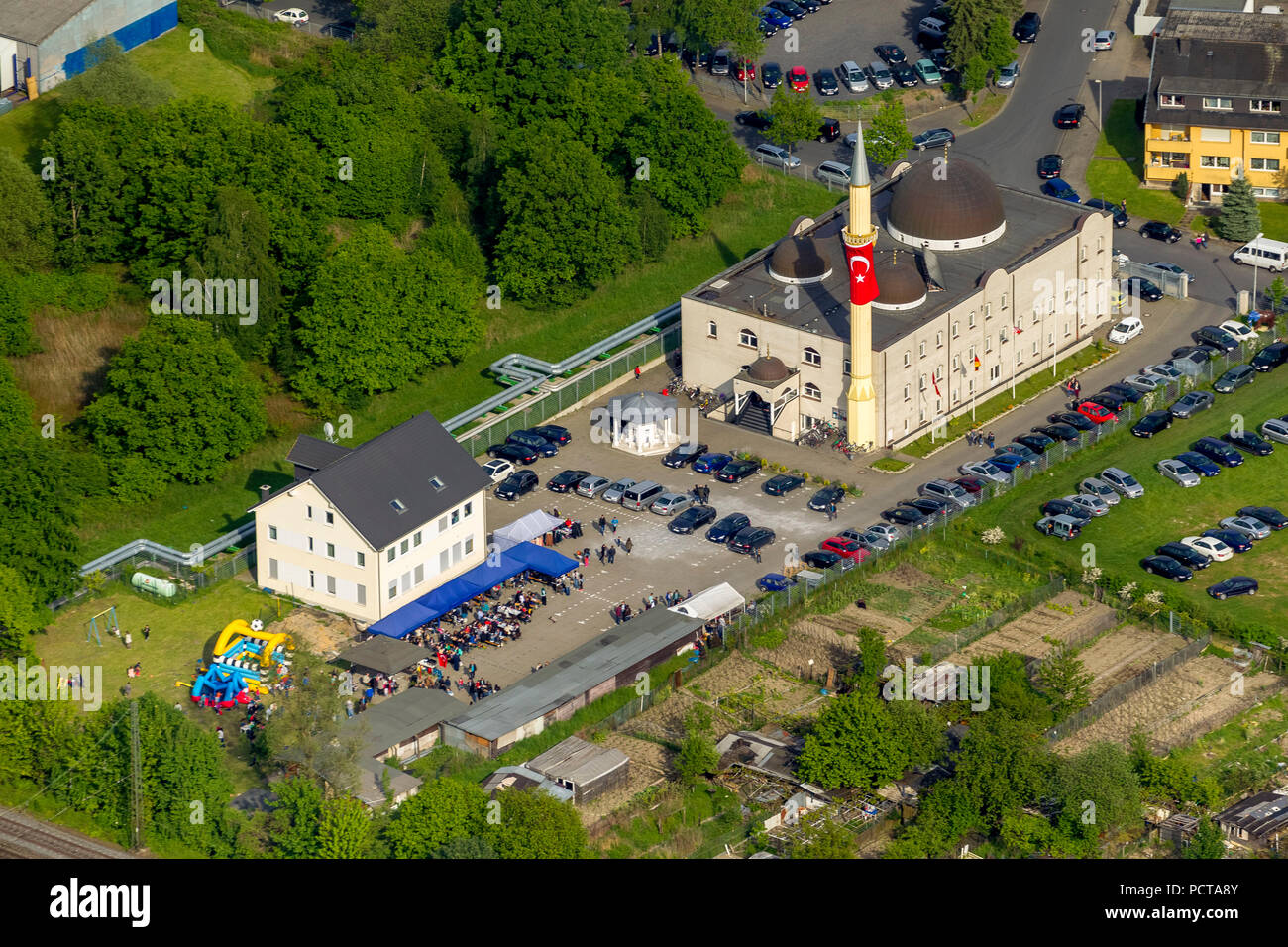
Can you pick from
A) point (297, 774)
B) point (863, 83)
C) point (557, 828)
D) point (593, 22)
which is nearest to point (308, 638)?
point (297, 774)

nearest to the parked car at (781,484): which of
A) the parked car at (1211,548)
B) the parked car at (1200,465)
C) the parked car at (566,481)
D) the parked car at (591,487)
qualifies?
the parked car at (591,487)

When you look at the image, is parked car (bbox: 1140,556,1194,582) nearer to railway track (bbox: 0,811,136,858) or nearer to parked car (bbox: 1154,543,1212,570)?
parked car (bbox: 1154,543,1212,570)

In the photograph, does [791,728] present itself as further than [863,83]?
No

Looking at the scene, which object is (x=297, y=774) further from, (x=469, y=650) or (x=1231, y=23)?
(x=1231, y=23)

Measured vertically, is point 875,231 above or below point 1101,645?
above

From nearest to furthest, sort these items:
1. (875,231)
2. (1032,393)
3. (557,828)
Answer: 1. (557,828)
2. (875,231)
3. (1032,393)

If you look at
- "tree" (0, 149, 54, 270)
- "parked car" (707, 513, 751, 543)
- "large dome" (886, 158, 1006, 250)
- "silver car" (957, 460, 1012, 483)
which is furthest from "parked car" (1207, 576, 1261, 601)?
"tree" (0, 149, 54, 270)

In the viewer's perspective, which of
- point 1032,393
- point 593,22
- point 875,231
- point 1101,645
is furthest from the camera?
point 593,22
